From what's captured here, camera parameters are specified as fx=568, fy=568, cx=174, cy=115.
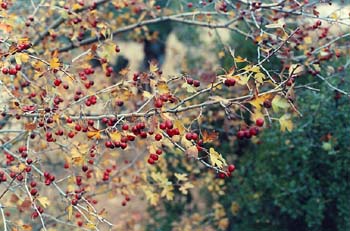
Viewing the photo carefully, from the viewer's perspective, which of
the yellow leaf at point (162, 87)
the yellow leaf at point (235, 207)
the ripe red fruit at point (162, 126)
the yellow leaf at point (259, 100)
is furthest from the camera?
the yellow leaf at point (235, 207)

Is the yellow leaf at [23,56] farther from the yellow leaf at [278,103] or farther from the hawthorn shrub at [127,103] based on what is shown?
the yellow leaf at [278,103]

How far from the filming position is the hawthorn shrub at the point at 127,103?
297cm

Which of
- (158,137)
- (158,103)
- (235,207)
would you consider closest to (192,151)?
(158,137)

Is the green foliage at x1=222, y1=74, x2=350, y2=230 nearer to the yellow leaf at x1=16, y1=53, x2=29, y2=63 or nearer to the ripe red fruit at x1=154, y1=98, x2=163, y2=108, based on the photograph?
the ripe red fruit at x1=154, y1=98, x2=163, y2=108

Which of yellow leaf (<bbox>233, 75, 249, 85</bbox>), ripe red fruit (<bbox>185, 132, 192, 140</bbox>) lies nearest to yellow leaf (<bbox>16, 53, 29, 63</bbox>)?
ripe red fruit (<bbox>185, 132, 192, 140</bbox>)

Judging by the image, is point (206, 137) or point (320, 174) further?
point (320, 174)

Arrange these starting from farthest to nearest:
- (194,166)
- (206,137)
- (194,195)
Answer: (194,195) < (194,166) < (206,137)

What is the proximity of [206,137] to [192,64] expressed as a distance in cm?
474

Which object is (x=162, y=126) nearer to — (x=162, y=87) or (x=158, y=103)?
(x=158, y=103)

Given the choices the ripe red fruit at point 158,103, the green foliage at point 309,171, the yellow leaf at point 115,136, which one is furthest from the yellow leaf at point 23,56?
the green foliage at point 309,171

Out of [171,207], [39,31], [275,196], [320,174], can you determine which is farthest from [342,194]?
[39,31]

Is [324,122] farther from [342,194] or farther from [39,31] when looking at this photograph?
[39,31]

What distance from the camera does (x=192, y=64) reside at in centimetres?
762

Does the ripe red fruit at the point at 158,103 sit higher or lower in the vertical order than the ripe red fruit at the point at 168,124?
higher
